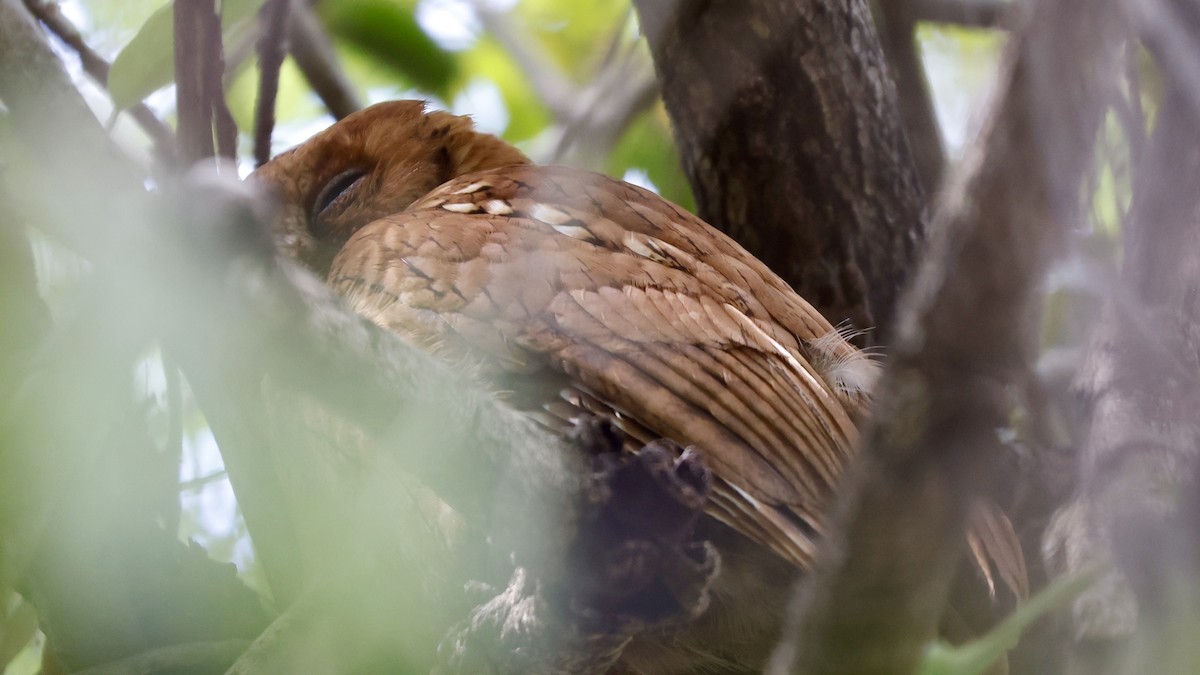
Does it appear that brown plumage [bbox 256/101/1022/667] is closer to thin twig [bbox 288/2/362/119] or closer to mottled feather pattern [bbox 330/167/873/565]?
mottled feather pattern [bbox 330/167/873/565]

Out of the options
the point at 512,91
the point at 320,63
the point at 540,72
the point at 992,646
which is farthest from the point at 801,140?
the point at 992,646

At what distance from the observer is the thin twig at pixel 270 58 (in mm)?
1499

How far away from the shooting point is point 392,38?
2.46 meters

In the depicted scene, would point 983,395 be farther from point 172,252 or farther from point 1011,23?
point 172,252

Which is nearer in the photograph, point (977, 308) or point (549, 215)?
point (977, 308)

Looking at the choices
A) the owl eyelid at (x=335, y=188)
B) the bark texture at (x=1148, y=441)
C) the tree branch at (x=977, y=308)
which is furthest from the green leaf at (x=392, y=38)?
the tree branch at (x=977, y=308)

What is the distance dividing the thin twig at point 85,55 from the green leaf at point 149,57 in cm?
18

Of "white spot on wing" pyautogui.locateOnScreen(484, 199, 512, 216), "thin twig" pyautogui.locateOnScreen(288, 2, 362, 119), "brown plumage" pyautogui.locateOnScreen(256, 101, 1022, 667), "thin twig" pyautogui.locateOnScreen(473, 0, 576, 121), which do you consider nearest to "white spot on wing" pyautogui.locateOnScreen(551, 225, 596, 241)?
"brown plumage" pyautogui.locateOnScreen(256, 101, 1022, 667)

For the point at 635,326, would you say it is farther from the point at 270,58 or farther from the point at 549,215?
the point at 270,58

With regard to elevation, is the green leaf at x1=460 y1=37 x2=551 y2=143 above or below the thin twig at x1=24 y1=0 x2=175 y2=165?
above

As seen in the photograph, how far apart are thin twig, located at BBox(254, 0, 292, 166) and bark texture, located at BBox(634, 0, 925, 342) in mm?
869

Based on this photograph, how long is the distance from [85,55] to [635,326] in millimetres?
1036

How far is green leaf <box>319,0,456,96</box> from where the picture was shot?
2424 millimetres

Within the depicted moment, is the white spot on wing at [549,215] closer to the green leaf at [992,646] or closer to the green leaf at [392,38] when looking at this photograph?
the green leaf at [392,38]
